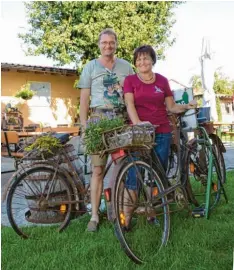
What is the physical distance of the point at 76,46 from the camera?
595 inches

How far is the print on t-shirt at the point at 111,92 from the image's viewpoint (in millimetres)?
3338

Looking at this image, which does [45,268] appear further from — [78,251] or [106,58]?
[106,58]

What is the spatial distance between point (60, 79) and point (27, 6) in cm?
315

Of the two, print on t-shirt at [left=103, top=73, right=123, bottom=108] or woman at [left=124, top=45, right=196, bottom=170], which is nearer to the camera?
woman at [left=124, top=45, right=196, bottom=170]

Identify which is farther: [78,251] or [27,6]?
[27,6]

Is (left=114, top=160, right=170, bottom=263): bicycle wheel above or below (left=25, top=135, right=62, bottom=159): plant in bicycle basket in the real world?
below

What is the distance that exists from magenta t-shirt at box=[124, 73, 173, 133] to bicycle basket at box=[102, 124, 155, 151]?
394 mm

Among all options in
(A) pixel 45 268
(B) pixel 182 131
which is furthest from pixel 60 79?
(A) pixel 45 268

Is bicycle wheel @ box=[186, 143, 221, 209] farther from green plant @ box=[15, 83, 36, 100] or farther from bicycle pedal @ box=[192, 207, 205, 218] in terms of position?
green plant @ box=[15, 83, 36, 100]

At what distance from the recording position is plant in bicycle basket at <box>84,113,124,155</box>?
2826mm

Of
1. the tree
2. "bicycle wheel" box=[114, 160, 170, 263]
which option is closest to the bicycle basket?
"bicycle wheel" box=[114, 160, 170, 263]

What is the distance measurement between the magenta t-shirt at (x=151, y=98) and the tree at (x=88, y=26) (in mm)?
10970

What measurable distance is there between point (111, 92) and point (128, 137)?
2.54 ft

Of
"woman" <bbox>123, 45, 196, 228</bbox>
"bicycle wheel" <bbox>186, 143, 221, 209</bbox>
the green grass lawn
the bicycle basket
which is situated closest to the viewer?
the green grass lawn
